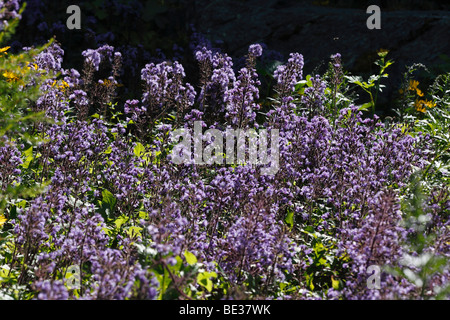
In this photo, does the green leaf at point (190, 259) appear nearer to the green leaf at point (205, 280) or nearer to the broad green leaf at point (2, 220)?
the green leaf at point (205, 280)

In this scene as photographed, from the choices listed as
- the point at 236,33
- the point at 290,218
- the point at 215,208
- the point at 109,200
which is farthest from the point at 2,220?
the point at 236,33

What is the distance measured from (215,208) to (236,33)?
5.89 m

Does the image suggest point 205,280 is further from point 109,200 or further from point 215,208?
point 109,200

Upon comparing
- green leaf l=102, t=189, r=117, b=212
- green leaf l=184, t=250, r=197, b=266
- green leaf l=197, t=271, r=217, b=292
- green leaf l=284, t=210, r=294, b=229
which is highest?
green leaf l=102, t=189, r=117, b=212

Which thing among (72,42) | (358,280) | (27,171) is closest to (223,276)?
(358,280)

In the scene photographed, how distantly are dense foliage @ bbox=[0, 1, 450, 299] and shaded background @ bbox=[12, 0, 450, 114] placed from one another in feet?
6.70

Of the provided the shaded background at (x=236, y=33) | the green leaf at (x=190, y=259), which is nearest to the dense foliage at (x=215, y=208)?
the green leaf at (x=190, y=259)

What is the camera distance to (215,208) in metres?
4.46

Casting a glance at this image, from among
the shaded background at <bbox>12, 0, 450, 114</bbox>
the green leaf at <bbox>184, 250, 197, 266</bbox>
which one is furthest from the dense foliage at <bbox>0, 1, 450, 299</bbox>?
the shaded background at <bbox>12, 0, 450, 114</bbox>

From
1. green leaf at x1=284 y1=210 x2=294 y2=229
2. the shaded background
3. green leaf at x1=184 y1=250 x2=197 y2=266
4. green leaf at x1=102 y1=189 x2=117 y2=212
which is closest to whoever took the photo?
green leaf at x1=184 y1=250 x2=197 y2=266

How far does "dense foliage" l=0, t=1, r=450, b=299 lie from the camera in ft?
11.7

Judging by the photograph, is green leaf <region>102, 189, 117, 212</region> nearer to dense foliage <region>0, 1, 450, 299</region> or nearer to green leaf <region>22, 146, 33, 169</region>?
dense foliage <region>0, 1, 450, 299</region>
